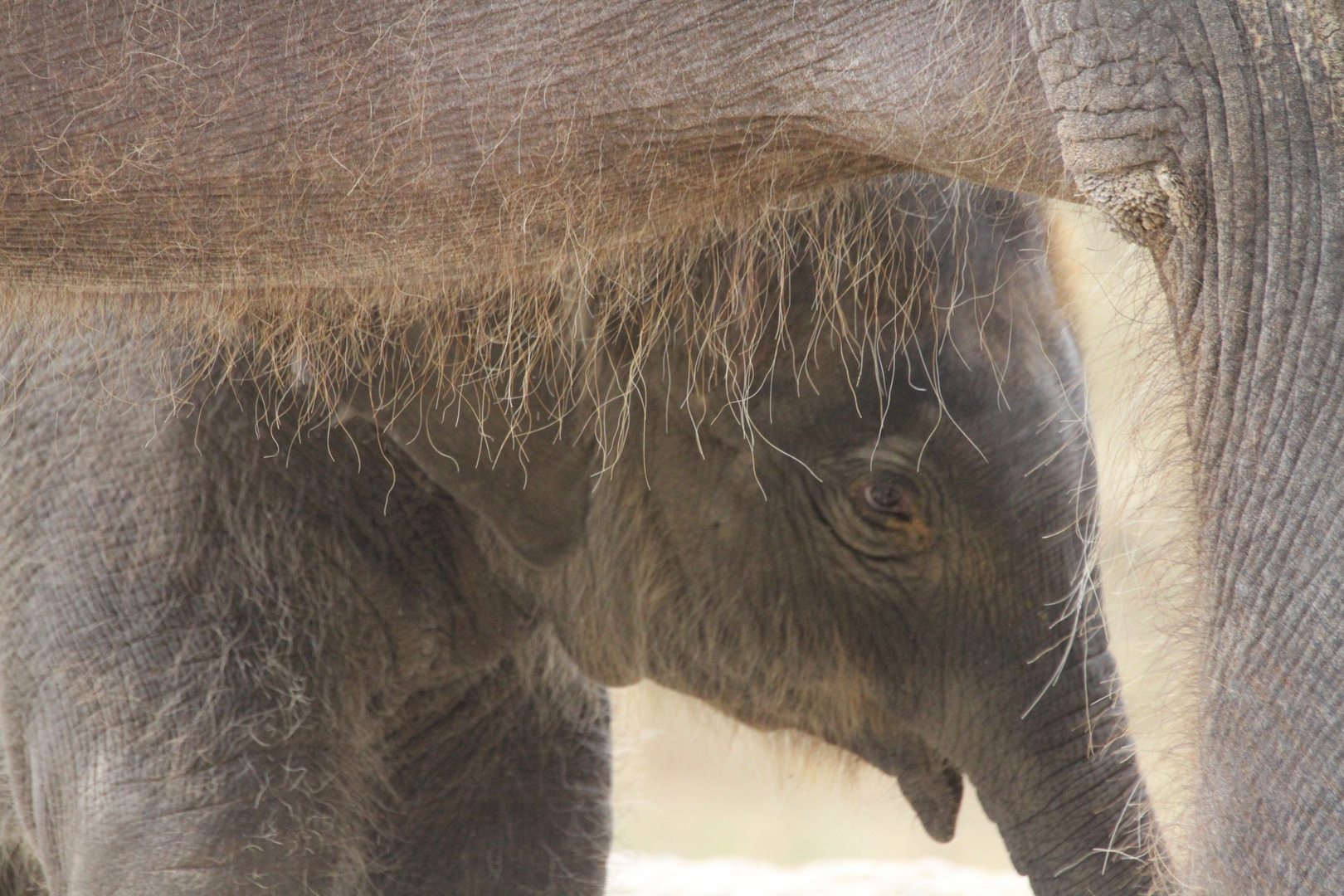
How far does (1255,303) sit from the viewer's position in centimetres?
104

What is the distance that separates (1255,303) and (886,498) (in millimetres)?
1066

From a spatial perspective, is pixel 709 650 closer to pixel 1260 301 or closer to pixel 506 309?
pixel 506 309

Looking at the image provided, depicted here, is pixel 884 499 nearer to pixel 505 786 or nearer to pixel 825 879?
pixel 505 786

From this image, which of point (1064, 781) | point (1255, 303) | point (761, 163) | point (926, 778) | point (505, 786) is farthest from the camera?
point (505, 786)

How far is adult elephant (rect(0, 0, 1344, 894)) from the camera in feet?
3.35

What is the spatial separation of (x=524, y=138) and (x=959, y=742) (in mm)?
1130

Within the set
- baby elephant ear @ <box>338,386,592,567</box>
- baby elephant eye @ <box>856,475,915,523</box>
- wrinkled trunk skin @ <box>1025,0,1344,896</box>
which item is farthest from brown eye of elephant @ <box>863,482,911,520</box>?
wrinkled trunk skin @ <box>1025,0,1344,896</box>

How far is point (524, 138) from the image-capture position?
1301 millimetres

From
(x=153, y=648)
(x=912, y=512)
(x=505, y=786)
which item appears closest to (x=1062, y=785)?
(x=912, y=512)

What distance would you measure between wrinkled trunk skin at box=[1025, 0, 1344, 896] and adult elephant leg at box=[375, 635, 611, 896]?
1.62 meters

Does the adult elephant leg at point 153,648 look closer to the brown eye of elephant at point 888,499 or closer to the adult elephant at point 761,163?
the adult elephant at point 761,163

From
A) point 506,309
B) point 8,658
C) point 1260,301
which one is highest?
point 506,309

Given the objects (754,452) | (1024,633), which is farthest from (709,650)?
(1024,633)

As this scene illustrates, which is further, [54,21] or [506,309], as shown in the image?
[506,309]
